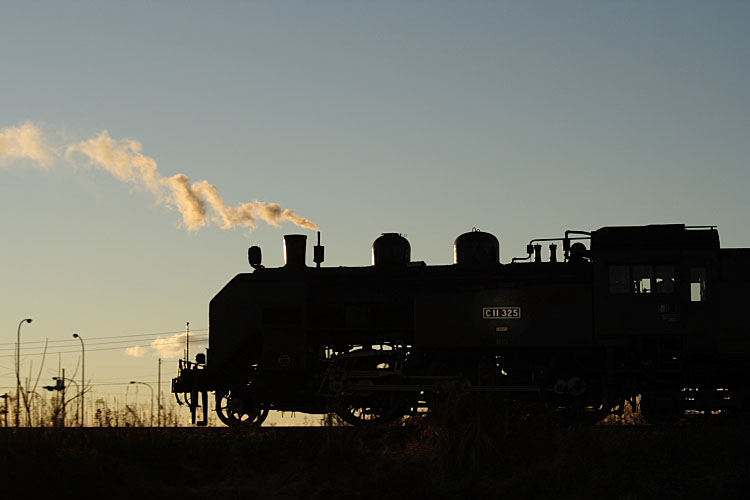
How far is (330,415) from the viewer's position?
1581cm

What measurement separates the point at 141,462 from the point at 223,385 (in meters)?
7.14

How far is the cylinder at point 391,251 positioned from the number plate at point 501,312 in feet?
7.60

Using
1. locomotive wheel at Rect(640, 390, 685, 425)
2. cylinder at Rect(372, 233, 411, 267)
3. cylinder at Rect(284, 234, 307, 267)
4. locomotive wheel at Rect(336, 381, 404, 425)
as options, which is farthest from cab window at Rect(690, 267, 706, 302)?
cylinder at Rect(284, 234, 307, 267)

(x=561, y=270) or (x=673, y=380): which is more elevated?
(x=561, y=270)

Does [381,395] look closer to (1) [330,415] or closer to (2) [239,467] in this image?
(1) [330,415]

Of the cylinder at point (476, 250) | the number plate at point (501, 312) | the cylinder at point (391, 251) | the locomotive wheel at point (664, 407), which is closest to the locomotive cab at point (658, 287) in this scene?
the locomotive wheel at point (664, 407)

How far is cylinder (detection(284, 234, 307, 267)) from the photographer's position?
21312 mm

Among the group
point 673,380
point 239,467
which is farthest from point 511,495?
point 673,380

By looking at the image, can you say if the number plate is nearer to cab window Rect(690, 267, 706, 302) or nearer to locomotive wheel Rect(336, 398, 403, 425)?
locomotive wheel Rect(336, 398, 403, 425)

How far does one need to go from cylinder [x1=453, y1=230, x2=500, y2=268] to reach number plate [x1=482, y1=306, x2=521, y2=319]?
4.51ft

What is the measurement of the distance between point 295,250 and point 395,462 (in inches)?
346

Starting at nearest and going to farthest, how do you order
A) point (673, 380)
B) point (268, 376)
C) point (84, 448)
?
1. point (84, 448)
2. point (673, 380)
3. point (268, 376)

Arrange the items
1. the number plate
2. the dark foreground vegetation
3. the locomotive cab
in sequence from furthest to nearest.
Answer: the number plate → the locomotive cab → the dark foreground vegetation

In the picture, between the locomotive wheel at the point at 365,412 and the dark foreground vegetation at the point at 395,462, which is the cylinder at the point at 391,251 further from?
the dark foreground vegetation at the point at 395,462
